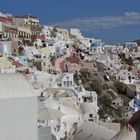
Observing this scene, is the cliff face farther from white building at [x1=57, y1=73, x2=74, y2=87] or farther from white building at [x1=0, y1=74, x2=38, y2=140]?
white building at [x1=57, y1=73, x2=74, y2=87]

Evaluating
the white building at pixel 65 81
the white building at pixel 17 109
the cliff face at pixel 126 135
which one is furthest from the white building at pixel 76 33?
the cliff face at pixel 126 135

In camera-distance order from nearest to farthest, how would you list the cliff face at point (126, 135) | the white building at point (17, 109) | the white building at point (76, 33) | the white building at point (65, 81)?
the cliff face at point (126, 135) < the white building at point (17, 109) < the white building at point (65, 81) < the white building at point (76, 33)

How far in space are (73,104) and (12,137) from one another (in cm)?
1937

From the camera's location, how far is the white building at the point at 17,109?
4.39m

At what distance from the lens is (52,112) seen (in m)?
18.0

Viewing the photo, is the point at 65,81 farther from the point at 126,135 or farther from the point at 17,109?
the point at 126,135

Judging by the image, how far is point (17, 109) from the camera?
14.9 ft

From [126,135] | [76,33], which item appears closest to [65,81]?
[126,135]

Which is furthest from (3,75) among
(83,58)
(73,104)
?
(83,58)

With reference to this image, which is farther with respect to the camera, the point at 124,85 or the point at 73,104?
the point at 124,85

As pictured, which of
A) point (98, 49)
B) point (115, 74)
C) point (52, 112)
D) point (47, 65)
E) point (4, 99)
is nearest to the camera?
point (4, 99)

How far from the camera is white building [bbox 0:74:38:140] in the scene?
4391 millimetres

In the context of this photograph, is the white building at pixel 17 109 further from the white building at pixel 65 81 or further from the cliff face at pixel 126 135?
the white building at pixel 65 81

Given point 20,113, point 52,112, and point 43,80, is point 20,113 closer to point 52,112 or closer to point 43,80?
point 52,112
